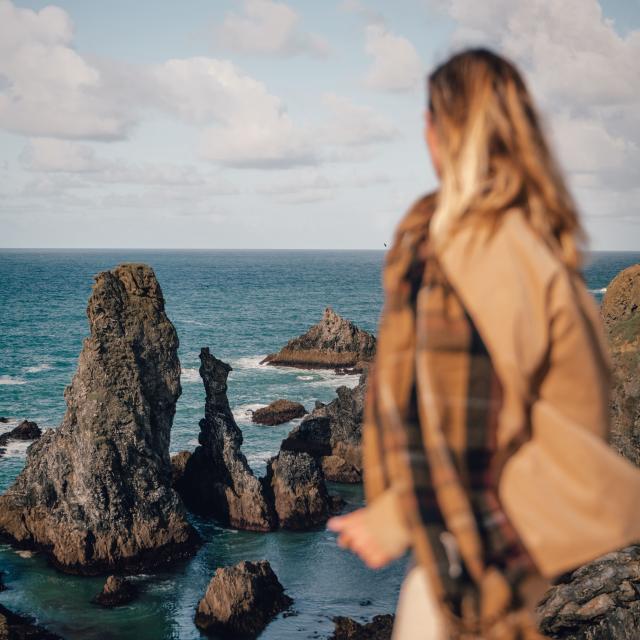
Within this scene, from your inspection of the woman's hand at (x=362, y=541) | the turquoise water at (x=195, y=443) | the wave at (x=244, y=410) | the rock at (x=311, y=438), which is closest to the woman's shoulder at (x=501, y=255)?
the turquoise water at (x=195, y=443)

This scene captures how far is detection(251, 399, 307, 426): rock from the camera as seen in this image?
4325cm

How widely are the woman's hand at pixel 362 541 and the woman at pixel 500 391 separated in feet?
0.47

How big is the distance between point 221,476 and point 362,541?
2847cm

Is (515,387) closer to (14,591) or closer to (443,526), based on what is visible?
(443,526)

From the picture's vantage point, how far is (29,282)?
151000 millimetres

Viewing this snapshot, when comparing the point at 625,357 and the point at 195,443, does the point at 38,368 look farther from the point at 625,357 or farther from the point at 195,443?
the point at 625,357

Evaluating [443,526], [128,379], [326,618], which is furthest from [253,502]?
[443,526]

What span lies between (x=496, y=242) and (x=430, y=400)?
47cm

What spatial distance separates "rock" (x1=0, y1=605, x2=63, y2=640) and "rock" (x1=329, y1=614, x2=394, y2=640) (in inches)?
273

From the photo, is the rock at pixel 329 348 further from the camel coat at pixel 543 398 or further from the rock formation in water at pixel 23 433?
the camel coat at pixel 543 398

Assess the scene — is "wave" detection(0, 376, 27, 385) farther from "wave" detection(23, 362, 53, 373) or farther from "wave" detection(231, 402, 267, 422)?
"wave" detection(231, 402, 267, 422)

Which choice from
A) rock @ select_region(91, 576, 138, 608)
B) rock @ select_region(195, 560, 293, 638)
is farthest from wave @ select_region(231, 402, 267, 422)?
rock @ select_region(195, 560, 293, 638)

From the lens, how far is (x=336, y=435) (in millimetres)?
37156

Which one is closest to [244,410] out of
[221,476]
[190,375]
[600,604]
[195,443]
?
[195,443]
